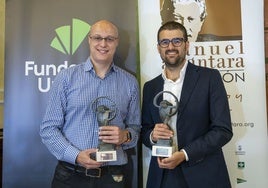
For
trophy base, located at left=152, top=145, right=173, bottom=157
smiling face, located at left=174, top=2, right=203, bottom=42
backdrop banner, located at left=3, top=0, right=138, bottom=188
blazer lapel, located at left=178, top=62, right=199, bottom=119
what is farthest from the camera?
smiling face, located at left=174, top=2, right=203, bottom=42

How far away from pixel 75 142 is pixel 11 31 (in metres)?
0.98

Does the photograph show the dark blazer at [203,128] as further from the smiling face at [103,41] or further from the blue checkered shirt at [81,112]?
the smiling face at [103,41]

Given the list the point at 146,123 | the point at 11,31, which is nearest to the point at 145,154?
the point at 146,123

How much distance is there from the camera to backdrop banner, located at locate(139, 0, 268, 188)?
2320 mm

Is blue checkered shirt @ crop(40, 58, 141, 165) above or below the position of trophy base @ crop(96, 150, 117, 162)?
above

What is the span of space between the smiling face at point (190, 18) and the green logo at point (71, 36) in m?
0.68

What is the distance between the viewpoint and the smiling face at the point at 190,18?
236cm

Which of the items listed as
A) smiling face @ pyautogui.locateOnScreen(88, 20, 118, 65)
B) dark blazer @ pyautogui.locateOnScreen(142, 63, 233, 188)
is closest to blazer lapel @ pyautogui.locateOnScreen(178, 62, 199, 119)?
dark blazer @ pyautogui.locateOnScreen(142, 63, 233, 188)

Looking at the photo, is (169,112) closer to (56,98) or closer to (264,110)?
(56,98)

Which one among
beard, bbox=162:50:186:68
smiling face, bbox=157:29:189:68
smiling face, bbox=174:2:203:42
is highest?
smiling face, bbox=174:2:203:42

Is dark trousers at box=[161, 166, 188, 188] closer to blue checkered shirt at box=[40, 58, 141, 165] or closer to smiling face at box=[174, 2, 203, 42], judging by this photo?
blue checkered shirt at box=[40, 58, 141, 165]

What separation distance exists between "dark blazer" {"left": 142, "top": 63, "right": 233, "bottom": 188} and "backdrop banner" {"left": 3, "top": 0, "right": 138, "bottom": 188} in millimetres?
590

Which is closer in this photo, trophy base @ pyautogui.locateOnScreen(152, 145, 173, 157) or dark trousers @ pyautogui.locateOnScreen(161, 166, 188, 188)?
trophy base @ pyautogui.locateOnScreen(152, 145, 173, 157)

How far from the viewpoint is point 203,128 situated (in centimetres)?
Answer: 183
